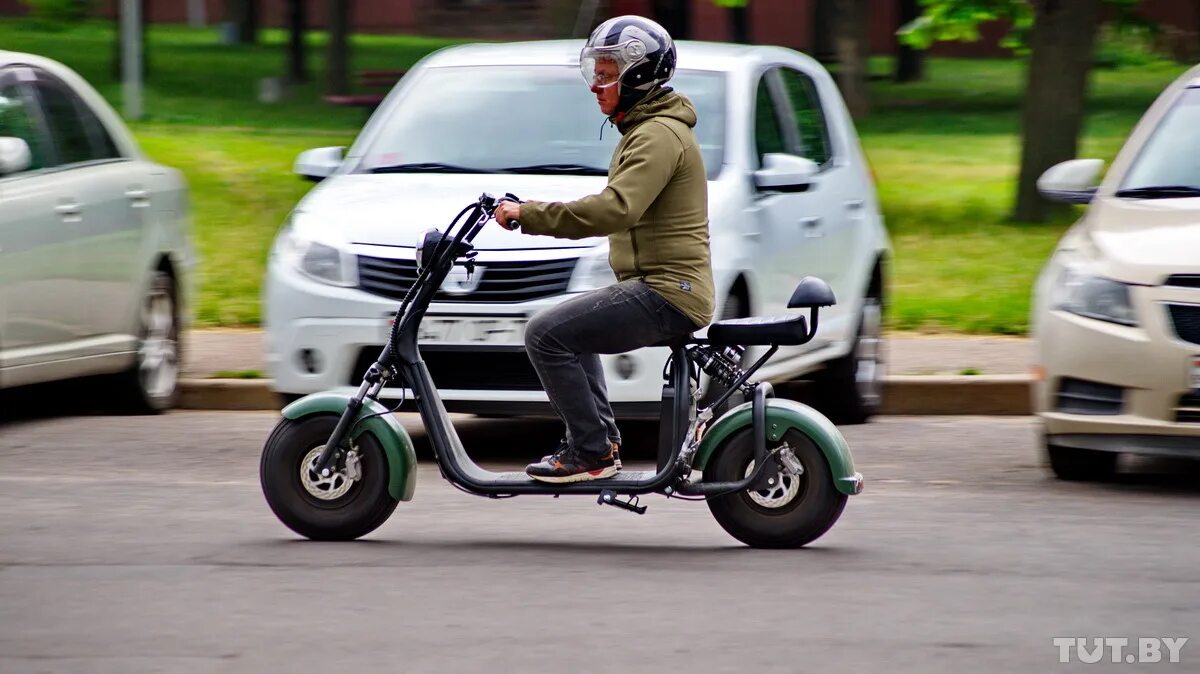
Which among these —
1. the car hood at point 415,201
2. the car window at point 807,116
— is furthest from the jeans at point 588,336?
the car window at point 807,116

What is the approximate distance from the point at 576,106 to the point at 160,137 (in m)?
15.6

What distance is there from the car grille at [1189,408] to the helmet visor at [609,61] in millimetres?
2536

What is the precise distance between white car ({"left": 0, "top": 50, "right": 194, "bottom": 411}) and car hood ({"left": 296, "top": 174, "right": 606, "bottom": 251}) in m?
1.34

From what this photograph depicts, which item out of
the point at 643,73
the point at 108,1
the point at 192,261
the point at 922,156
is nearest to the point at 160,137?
the point at 922,156

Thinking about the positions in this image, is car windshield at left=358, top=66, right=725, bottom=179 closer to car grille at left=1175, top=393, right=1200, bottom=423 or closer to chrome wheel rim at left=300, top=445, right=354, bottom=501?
car grille at left=1175, top=393, right=1200, bottom=423

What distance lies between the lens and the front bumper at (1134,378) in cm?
732

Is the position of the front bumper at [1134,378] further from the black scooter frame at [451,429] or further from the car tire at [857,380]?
the car tire at [857,380]

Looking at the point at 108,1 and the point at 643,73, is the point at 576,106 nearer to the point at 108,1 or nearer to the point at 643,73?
the point at 643,73

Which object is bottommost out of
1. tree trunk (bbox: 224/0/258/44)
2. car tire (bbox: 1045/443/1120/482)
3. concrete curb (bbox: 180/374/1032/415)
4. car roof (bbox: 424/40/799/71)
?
tree trunk (bbox: 224/0/258/44)

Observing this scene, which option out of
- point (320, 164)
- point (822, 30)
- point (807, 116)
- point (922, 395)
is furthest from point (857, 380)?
point (822, 30)

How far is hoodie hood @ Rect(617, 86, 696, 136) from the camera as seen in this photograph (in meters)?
6.18

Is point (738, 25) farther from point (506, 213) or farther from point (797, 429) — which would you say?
point (506, 213)

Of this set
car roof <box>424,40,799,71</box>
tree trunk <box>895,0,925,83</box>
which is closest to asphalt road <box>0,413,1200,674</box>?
car roof <box>424,40,799,71</box>

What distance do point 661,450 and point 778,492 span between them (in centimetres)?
39
